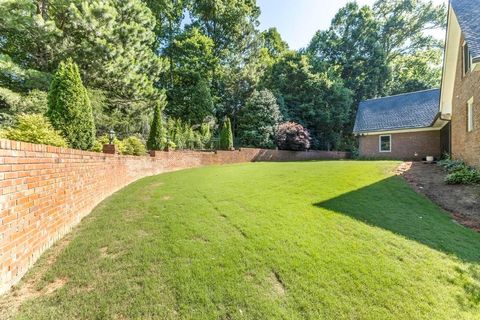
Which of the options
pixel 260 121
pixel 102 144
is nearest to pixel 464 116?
pixel 102 144

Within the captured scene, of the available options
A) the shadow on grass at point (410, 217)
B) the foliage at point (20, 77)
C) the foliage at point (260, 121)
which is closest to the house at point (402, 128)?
the foliage at point (260, 121)

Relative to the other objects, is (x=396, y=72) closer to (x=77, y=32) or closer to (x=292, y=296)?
(x=77, y=32)

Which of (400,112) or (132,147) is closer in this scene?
(132,147)

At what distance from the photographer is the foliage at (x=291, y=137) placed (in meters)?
23.0

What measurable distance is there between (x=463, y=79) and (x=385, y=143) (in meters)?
11.0

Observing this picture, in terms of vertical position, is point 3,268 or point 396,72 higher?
point 396,72

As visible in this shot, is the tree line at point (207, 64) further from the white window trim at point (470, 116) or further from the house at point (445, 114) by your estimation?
the white window trim at point (470, 116)

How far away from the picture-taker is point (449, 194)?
7.19m

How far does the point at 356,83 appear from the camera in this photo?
1258 inches

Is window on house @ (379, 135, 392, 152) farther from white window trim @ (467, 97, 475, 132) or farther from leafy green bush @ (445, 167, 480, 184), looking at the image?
leafy green bush @ (445, 167, 480, 184)

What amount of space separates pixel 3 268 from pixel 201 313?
1.98 metres

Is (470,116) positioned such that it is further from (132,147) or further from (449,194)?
(132,147)

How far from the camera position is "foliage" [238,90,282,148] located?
22406 mm

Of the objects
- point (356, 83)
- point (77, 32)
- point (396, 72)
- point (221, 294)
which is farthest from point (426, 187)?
point (396, 72)
